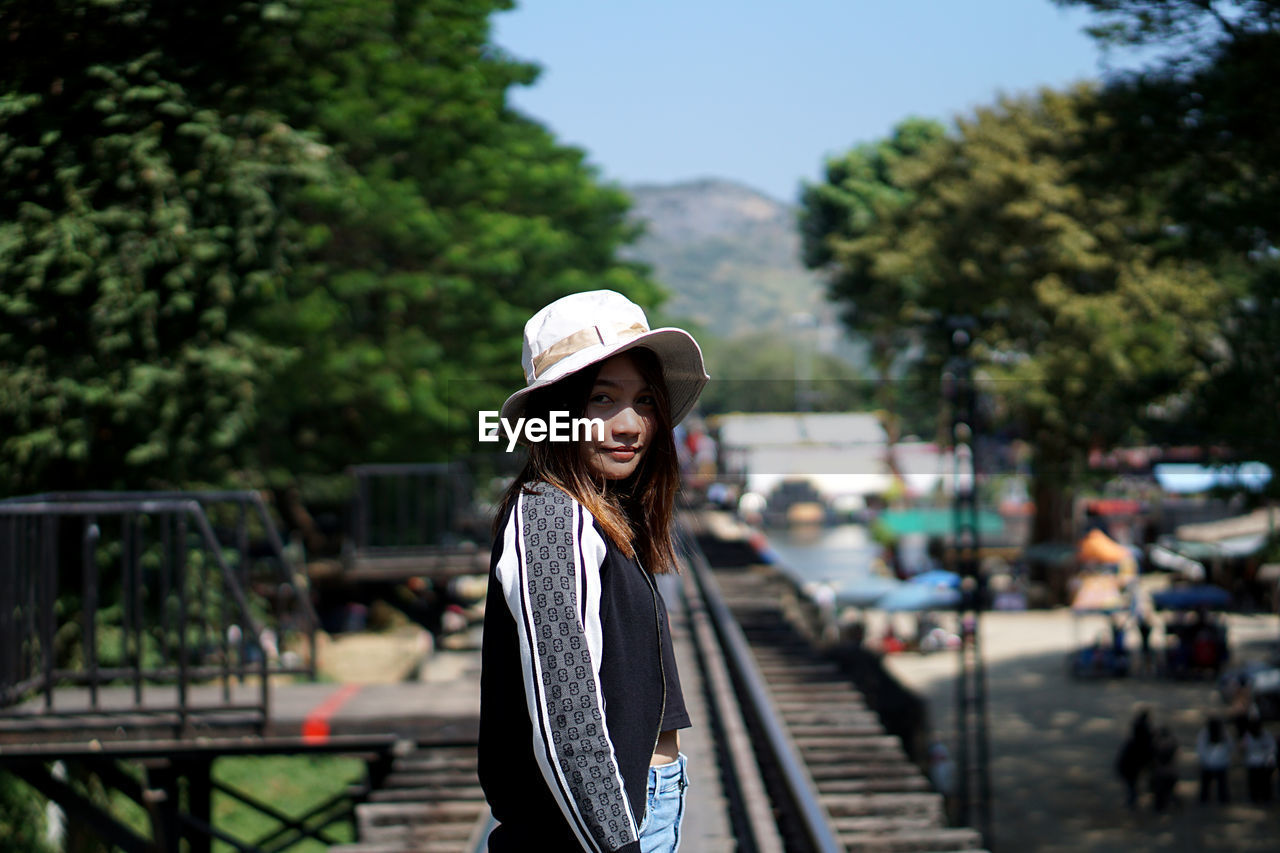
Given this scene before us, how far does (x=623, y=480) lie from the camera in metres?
2.16

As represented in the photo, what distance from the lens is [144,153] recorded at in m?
4.77

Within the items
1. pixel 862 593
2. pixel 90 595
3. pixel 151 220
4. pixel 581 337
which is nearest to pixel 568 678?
pixel 581 337

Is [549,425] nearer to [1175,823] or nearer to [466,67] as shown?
[1175,823]

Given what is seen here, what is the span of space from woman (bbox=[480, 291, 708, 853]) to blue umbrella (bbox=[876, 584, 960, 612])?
2604 cm

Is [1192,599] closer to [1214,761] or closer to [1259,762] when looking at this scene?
[1259,762]

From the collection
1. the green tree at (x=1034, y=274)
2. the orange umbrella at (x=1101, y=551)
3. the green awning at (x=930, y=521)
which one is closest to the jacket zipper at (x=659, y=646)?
the green tree at (x=1034, y=274)

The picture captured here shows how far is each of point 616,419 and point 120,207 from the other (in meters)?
3.38

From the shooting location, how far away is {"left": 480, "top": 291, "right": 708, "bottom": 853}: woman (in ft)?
6.15

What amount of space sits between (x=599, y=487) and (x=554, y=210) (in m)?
29.1

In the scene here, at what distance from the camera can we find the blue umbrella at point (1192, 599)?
82.2 feet

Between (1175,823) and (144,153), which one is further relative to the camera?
(1175,823)

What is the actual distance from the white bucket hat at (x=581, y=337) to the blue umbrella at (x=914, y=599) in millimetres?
26189

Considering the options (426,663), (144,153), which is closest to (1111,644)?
(426,663)

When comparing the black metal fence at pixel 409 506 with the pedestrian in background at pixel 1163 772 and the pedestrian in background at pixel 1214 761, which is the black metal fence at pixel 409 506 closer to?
the pedestrian in background at pixel 1163 772
